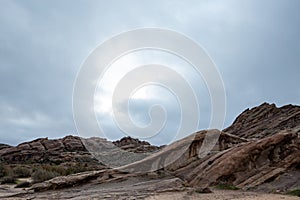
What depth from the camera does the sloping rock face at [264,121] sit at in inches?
1884

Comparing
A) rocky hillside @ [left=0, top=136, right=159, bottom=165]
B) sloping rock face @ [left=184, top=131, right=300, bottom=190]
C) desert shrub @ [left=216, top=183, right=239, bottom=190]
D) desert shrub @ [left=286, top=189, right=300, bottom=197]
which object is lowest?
desert shrub @ [left=286, top=189, right=300, bottom=197]

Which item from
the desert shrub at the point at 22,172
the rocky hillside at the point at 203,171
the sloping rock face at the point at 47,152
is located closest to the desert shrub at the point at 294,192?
the rocky hillside at the point at 203,171

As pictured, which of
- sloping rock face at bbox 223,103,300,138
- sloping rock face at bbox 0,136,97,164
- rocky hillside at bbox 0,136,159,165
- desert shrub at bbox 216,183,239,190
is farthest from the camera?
sloping rock face at bbox 0,136,97,164

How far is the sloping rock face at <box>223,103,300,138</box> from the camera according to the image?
47844 millimetres

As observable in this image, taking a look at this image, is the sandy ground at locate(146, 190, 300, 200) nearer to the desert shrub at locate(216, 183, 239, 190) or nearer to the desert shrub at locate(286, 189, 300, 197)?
the desert shrub at locate(286, 189, 300, 197)

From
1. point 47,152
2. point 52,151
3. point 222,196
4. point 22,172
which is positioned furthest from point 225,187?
point 52,151

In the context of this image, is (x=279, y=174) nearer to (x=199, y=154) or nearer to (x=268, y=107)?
(x=199, y=154)

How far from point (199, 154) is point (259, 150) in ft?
17.7

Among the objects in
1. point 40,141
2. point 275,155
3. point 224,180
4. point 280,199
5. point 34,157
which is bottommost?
point 280,199

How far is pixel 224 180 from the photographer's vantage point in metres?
19.2

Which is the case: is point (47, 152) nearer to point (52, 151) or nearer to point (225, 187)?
point (52, 151)

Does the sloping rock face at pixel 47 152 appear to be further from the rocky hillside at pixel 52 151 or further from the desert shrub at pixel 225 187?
the desert shrub at pixel 225 187

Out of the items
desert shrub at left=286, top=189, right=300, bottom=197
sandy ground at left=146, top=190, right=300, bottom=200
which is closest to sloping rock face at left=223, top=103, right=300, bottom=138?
desert shrub at left=286, top=189, right=300, bottom=197

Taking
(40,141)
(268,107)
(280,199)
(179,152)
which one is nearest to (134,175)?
(179,152)
